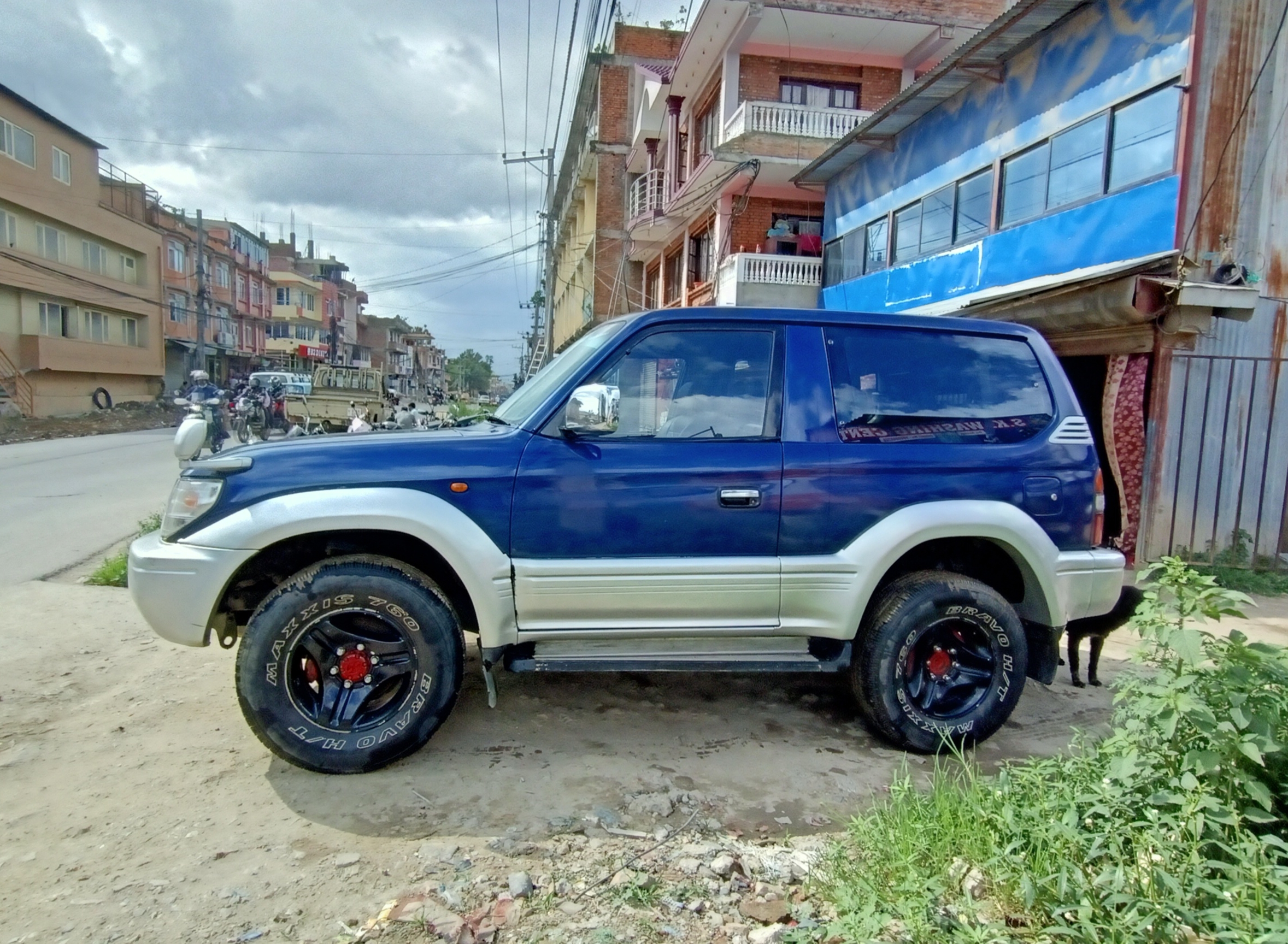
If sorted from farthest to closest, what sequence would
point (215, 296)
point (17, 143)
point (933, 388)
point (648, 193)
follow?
point (215, 296)
point (17, 143)
point (648, 193)
point (933, 388)

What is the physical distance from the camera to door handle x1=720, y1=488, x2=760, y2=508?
3.37 meters

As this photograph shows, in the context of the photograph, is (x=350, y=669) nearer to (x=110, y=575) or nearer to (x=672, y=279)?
(x=110, y=575)

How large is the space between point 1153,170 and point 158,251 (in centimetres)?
4252

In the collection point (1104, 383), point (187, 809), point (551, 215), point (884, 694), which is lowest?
point (187, 809)

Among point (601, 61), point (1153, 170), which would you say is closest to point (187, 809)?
point (1153, 170)

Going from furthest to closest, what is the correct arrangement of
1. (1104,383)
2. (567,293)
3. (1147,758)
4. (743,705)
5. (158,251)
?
(567,293) < (158,251) < (1104,383) < (743,705) < (1147,758)

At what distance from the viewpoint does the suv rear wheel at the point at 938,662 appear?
3.56m

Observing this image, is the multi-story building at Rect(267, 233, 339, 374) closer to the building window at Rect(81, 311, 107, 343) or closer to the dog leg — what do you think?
the building window at Rect(81, 311, 107, 343)

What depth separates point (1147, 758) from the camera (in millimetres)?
2436

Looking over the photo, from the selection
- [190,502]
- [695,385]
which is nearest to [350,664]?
[190,502]

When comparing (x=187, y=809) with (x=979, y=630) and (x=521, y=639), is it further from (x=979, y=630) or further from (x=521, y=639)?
(x=979, y=630)

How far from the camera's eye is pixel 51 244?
3039cm

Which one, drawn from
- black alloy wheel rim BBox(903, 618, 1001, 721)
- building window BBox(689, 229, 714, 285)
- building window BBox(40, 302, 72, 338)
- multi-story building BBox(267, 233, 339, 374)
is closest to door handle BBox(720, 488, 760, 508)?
black alloy wheel rim BBox(903, 618, 1001, 721)

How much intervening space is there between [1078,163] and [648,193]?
17.5 metres
